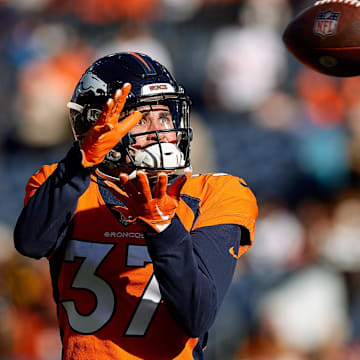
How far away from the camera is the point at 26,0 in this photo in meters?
7.21

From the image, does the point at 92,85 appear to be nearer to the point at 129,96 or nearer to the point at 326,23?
the point at 129,96

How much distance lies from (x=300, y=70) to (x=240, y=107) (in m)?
0.66

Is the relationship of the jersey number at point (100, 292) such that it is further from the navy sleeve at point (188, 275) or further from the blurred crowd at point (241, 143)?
the blurred crowd at point (241, 143)

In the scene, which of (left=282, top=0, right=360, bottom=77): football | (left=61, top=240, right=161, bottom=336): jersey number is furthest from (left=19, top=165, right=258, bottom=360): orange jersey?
(left=282, top=0, right=360, bottom=77): football

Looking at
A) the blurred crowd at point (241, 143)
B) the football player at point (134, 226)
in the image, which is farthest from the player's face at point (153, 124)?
the blurred crowd at point (241, 143)

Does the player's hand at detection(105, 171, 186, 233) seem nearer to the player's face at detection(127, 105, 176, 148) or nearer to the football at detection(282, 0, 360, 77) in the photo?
the player's face at detection(127, 105, 176, 148)

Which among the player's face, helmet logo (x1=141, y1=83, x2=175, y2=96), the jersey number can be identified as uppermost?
helmet logo (x1=141, y1=83, x2=175, y2=96)

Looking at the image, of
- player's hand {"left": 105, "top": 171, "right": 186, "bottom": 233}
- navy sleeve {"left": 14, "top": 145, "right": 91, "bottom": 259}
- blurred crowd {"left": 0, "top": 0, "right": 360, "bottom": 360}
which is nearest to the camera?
player's hand {"left": 105, "top": 171, "right": 186, "bottom": 233}

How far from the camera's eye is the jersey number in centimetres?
198

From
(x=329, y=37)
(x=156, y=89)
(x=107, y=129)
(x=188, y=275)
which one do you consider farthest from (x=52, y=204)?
(x=329, y=37)

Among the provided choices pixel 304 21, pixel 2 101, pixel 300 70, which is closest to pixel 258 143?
pixel 300 70

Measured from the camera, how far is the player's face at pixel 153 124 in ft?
6.84

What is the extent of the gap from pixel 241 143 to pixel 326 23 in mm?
3798

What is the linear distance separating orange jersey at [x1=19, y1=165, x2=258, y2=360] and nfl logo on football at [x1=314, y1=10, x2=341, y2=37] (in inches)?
38.0
